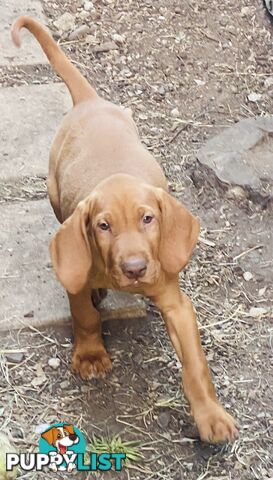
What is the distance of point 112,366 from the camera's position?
378cm

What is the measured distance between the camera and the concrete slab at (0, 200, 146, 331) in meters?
3.97

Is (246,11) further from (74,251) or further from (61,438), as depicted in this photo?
(61,438)

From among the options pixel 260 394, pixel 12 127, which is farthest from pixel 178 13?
pixel 260 394

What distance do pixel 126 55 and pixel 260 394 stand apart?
2.58 metres

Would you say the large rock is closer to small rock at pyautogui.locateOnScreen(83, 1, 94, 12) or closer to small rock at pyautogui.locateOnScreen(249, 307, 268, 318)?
small rock at pyautogui.locateOnScreen(249, 307, 268, 318)

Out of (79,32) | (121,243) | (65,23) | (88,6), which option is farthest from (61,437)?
(88,6)

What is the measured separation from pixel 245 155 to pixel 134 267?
177 cm

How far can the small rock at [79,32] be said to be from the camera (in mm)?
5809

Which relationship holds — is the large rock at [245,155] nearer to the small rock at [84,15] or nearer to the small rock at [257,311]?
the small rock at [257,311]

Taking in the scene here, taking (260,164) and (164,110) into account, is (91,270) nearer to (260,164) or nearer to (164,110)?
(260,164)

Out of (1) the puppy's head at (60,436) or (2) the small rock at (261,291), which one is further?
(2) the small rock at (261,291)

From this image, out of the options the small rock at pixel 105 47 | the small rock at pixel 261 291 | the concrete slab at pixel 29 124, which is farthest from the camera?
the small rock at pixel 105 47

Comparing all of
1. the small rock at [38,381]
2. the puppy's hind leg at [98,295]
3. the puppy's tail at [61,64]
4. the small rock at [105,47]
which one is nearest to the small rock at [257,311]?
the puppy's hind leg at [98,295]

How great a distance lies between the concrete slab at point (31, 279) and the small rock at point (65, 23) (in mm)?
1682
